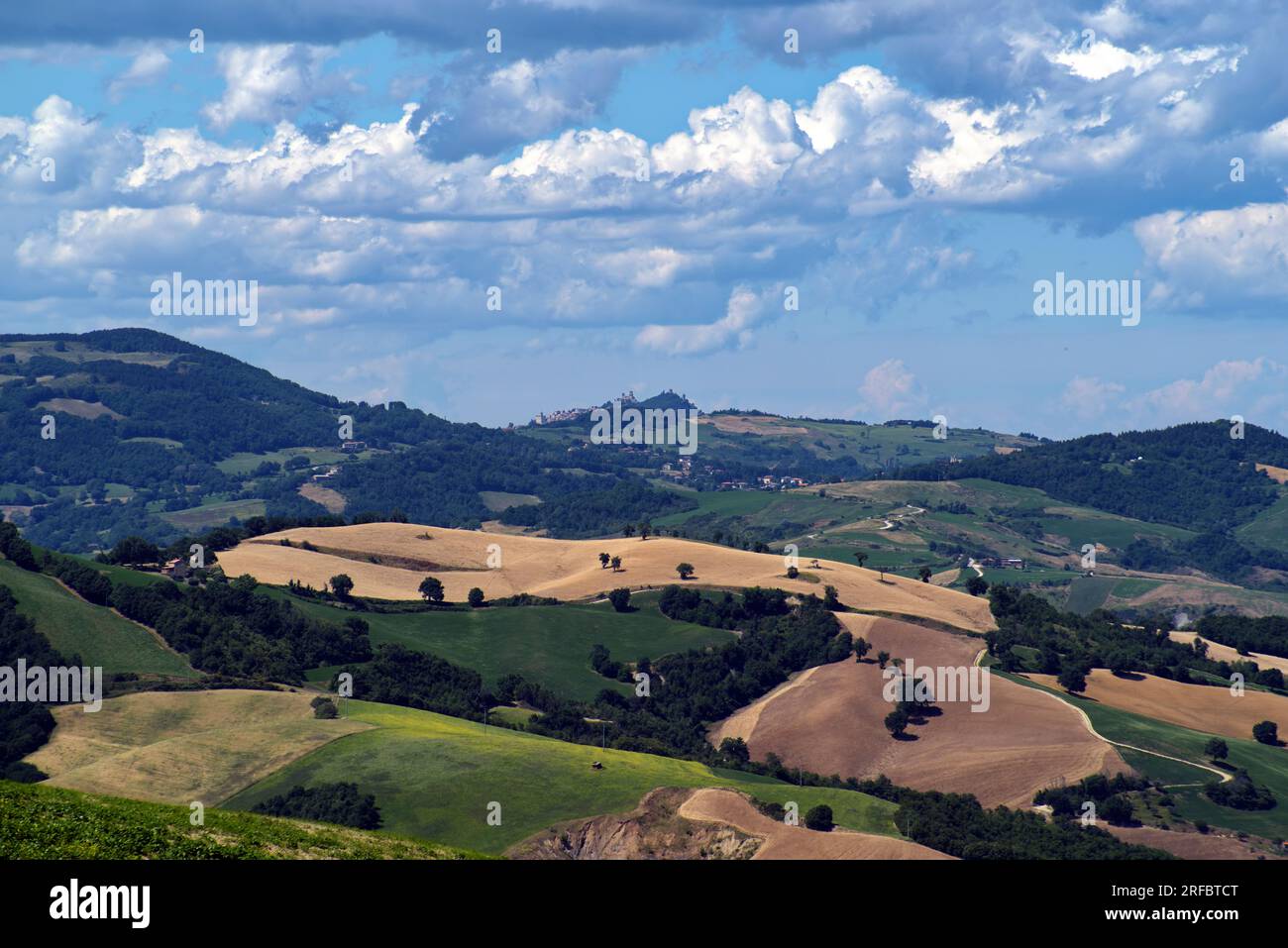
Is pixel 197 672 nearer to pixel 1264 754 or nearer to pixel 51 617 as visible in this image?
pixel 51 617

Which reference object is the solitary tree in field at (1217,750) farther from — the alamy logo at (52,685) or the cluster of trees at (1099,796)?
the alamy logo at (52,685)

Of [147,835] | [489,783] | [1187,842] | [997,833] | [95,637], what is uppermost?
[147,835]

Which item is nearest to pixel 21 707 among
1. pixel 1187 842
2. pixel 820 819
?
pixel 820 819

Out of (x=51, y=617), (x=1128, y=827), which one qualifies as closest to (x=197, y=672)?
(x=51, y=617)

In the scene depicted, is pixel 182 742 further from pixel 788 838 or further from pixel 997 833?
pixel 997 833

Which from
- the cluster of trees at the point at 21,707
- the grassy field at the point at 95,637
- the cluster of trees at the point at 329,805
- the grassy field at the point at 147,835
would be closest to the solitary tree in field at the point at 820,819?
the cluster of trees at the point at 329,805

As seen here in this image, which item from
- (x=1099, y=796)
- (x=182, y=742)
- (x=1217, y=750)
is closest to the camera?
(x=182, y=742)
